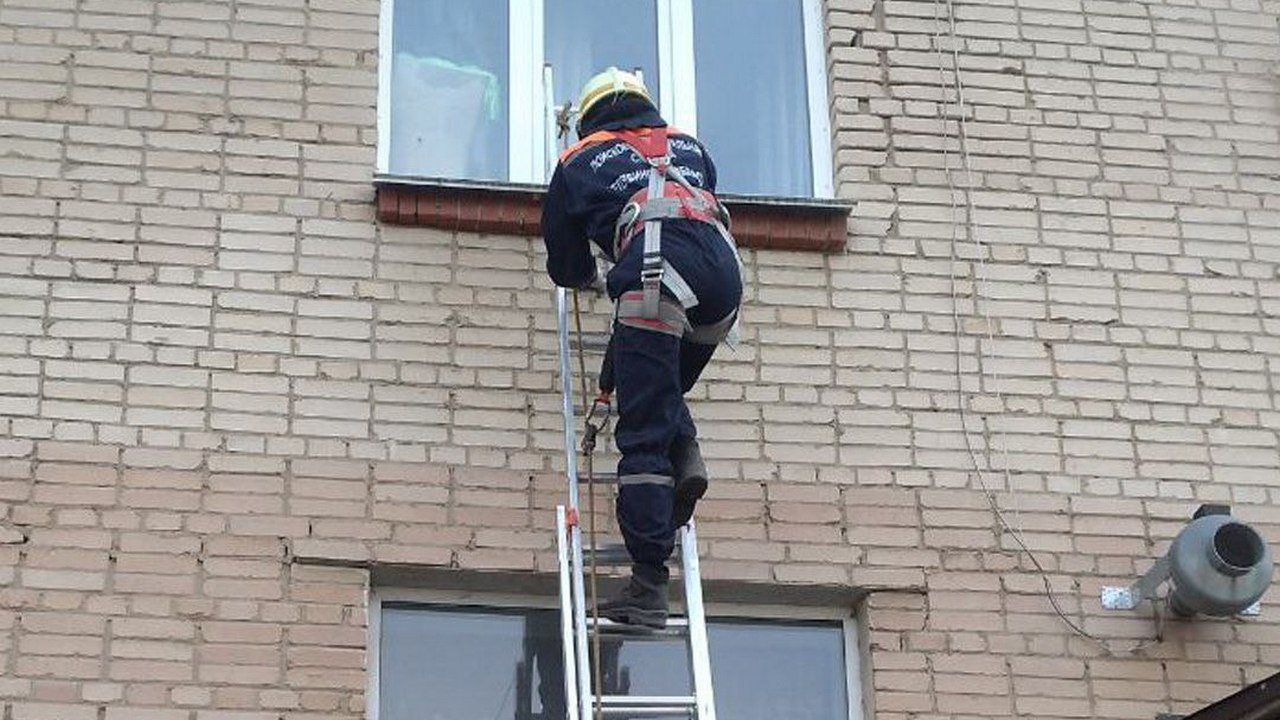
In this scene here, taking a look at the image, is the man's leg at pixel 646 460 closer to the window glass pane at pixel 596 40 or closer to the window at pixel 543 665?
the window at pixel 543 665

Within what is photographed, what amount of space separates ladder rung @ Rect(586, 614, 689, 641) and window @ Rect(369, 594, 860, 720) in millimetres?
555

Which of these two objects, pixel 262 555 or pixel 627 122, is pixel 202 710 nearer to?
pixel 262 555

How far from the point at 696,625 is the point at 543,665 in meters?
0.89

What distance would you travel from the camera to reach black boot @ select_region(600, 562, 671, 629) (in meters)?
6.29

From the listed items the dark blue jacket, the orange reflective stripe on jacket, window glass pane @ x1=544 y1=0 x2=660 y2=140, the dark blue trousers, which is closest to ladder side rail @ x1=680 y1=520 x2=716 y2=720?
the dark blue trousers

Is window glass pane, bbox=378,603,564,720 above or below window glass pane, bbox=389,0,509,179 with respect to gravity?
below

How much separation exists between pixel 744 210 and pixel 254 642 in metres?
2.22

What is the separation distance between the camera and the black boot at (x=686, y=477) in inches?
251

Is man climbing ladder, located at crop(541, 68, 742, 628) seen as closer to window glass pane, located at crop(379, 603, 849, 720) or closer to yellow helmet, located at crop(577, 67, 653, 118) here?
yellow helmet, located at crop(577, 67, 653, 118)

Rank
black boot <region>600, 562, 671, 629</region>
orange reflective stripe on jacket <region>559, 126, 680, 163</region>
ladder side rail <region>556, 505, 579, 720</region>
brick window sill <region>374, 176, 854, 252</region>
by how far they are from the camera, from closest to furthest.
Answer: ladder side rail <region>556, 505, 579, 720</region> → black boot <region>600, 562, 671, 629</region> → orange reflective stripe on jacket <region>559, 126, 680, 163</region> → brick window sill <region>374, 176, 854, 252</region>

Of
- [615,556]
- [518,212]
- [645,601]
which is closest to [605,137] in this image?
[518,212]

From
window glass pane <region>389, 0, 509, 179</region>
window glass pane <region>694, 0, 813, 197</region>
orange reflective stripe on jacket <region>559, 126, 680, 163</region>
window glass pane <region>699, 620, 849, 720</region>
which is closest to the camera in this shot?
orange reflective stripe on jacket <region>559, 126, 680, 163</region>

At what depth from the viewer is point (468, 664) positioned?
22.9 feet

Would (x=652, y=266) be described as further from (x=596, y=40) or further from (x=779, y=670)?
(x=596, y=40)
